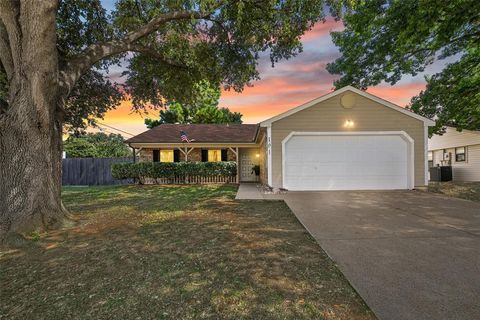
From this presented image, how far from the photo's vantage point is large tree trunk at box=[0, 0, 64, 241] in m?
5.09

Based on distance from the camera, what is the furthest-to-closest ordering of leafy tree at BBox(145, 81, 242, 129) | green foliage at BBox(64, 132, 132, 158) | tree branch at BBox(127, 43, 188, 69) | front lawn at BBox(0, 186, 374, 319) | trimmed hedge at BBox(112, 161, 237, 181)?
leafy tree at BBox(145, 81, 242, 129)
green foliage at BBox(64, 132, 132, 158)
trimmed hedge at BBox(112, 161, 237, 181)
tree branch at BBox(127, 43, 188, 69)
front lawn at BBox(0, 186, 374, 319)

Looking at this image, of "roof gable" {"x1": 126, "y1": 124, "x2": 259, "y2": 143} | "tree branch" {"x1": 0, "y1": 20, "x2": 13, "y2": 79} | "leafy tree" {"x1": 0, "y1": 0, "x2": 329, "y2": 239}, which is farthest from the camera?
"roof gable" {"x1": 126, "y1": 124, "x2": 259, "y2": 143}

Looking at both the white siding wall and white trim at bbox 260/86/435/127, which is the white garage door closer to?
white trim at bbox 260/86/435/127

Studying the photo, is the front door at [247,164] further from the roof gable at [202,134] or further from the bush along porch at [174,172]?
the bush along porch at [174,172]

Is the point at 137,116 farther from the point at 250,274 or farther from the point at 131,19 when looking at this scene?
the point at 250,274

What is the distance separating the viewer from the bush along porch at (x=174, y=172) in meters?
15.6

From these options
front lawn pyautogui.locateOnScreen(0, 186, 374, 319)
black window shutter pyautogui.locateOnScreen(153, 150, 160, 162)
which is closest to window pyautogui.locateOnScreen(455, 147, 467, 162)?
front lawn pyautogui.locateOnScreen(0, 186, 374, 319)

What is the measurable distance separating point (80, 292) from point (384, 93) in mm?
16536

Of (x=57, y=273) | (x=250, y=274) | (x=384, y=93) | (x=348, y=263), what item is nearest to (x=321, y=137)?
(x=384, y=93)

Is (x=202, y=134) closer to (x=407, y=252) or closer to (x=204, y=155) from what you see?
(x=204, y=155)

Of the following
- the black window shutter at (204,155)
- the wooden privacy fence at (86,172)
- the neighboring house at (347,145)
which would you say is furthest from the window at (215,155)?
the neighboring house at (347,145)

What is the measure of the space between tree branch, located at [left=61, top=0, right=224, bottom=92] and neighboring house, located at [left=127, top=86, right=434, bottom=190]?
17.1 feet

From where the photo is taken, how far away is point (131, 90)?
10.6 meters

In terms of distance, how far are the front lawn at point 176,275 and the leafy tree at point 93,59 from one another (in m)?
1.38
